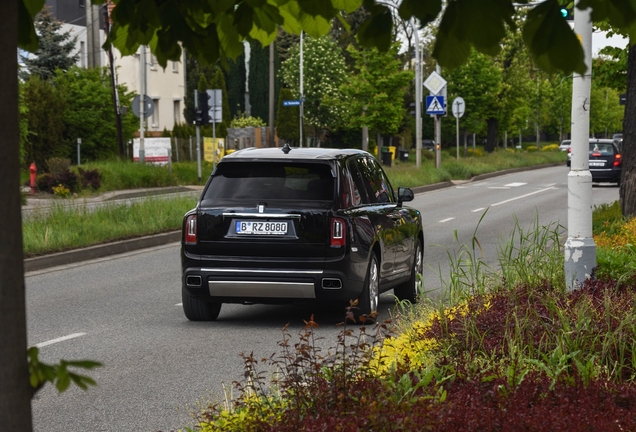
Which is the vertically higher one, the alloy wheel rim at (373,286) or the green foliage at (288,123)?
the green foliage at (288,123)

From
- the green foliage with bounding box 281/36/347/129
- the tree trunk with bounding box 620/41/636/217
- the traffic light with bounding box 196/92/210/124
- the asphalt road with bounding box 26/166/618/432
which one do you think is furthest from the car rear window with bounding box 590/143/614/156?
the green foliage with bounding box 281/36/347/129

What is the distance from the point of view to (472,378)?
5742 millimetres

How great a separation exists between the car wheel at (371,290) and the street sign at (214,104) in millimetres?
23041

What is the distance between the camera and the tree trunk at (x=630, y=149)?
16.1m

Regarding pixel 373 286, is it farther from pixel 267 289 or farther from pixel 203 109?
pixel 203 109

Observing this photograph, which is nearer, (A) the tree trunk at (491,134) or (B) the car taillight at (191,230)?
(B) the car taillight at (191,230)

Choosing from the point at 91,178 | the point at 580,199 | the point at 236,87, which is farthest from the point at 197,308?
the point at 236,87

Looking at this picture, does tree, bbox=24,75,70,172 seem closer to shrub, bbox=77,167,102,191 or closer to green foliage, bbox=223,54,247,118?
shrub, bbox=77,167,102,191

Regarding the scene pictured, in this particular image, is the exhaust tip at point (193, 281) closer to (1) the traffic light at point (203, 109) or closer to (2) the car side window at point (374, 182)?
(2) the car side window at point (374, 182)

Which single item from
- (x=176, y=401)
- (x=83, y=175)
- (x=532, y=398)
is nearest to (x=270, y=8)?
(x=532, y=398)

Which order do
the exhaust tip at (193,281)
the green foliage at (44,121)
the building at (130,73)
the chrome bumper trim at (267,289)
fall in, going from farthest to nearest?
the building at (130,73) → the green foliage at (44,121) → the exhaust tip at (193,281) → the chrome bumper trim at (267,289)

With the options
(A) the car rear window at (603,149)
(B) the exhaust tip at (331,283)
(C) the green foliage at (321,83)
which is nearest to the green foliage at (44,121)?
(A) the car rear window at (603,149)

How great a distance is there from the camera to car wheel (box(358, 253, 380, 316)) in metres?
10.4

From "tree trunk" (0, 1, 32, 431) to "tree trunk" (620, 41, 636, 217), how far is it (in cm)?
1415
